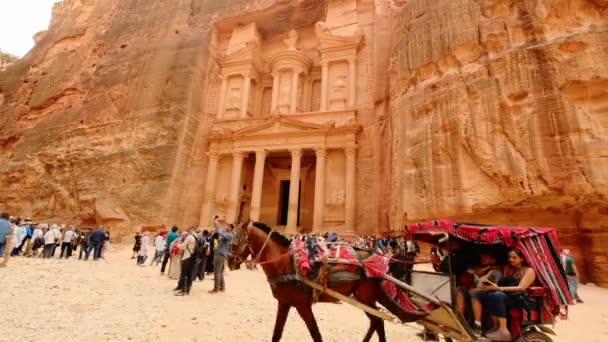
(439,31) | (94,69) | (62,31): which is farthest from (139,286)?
(62,31)

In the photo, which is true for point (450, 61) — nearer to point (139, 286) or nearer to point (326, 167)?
point (326, 167)

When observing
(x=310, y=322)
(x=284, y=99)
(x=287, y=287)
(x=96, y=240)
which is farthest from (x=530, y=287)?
(x=284, y=99)

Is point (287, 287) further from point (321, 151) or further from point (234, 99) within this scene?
point (234, 99)

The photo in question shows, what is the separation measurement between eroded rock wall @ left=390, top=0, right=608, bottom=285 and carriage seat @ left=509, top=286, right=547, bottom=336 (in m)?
7.78

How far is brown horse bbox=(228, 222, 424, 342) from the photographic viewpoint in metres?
3.89

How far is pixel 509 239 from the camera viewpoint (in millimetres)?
3654

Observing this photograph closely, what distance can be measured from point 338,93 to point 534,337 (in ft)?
64.8

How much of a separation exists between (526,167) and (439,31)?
6.73 m

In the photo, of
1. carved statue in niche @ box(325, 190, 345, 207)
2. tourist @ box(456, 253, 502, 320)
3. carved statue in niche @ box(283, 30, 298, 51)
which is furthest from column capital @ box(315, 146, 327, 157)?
tourist @ box(456, 253, 502, 320)

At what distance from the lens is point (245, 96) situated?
23.9 m

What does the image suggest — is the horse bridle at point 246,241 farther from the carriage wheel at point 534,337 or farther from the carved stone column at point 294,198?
the carved stone column at point 294,198

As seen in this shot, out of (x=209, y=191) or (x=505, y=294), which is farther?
(x=209, y=191)

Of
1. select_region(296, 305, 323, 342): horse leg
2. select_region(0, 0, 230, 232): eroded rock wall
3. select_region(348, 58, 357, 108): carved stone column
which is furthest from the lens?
select_region(348, 58, 357, 108): carved stone column

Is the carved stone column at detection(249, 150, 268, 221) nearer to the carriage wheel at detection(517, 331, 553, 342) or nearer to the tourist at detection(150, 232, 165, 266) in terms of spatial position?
the tourist at detection(150, 232, 165, 266)
